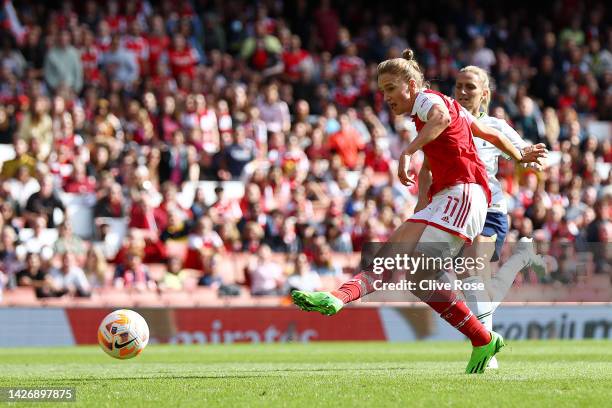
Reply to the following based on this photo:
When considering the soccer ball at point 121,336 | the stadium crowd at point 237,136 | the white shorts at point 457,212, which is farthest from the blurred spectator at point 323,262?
the white shorts at point 457,212

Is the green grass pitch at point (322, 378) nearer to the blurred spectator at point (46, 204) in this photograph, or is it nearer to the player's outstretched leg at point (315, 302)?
the player's outstretched leg at point (315, 302)

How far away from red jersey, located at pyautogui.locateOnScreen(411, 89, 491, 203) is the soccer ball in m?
2.85

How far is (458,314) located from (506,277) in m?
1.61

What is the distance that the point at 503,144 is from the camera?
8.85 meters

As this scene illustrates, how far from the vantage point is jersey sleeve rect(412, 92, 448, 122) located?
8.36m

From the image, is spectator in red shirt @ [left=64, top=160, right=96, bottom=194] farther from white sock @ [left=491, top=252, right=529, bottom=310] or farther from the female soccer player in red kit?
the female soccer player in red kit

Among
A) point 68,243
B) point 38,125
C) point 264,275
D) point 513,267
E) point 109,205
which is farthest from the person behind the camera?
point 38,125

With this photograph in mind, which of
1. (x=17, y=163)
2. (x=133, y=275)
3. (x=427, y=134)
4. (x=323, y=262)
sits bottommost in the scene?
(x=323, y=262)

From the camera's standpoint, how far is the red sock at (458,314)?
846 cm

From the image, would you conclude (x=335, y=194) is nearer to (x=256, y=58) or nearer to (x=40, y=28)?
(x=256, y=58)

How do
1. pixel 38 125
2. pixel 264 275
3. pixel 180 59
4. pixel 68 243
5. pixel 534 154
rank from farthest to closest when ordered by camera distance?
pixel 180 59
pixel 38 125
pixel 264 275
pixel 68 243
pixel 534 154

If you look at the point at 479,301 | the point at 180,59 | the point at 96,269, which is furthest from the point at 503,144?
the point at 180,59

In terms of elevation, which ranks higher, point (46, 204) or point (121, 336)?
point (46, 204)

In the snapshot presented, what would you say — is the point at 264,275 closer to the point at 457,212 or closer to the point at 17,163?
the point at 17,163
